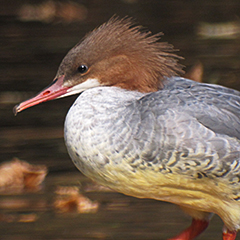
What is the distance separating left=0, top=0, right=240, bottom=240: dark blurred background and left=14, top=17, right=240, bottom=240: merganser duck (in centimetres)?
119

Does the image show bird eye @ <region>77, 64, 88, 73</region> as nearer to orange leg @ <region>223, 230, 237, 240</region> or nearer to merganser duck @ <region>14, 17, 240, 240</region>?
merganser duck @ <region>14, 17, 240, 240</region>

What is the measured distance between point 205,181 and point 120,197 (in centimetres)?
112

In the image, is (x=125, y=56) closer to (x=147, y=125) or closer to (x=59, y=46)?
(x=147, y=125)

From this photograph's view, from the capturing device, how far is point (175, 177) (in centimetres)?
235

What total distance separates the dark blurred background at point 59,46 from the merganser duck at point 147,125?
1190 millimetres

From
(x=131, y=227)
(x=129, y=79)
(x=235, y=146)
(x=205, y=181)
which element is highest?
(x=129, y=79)

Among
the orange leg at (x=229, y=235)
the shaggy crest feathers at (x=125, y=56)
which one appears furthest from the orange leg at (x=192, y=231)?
the shaggy crest feathers at (x=125, y=56)

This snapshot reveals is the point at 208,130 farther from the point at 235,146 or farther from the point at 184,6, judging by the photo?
the point at 184,6

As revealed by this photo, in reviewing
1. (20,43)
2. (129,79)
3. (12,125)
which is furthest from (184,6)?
(129,79)

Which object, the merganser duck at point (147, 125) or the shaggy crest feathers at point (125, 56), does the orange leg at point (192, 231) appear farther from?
the shaggy crest feathers at point (125, 56)

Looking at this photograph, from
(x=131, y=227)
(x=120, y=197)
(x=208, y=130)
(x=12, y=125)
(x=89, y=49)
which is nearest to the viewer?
(x=208, y=130)

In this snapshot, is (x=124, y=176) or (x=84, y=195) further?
(x=84, y=195)

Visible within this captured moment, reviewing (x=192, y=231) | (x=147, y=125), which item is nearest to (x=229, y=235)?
(x=192, y=231)

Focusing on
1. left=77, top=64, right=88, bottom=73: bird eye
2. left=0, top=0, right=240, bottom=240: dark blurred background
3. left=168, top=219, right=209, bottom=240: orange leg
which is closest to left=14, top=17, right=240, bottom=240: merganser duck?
left=77, top=64, right=88, bottom=73: bird eye
